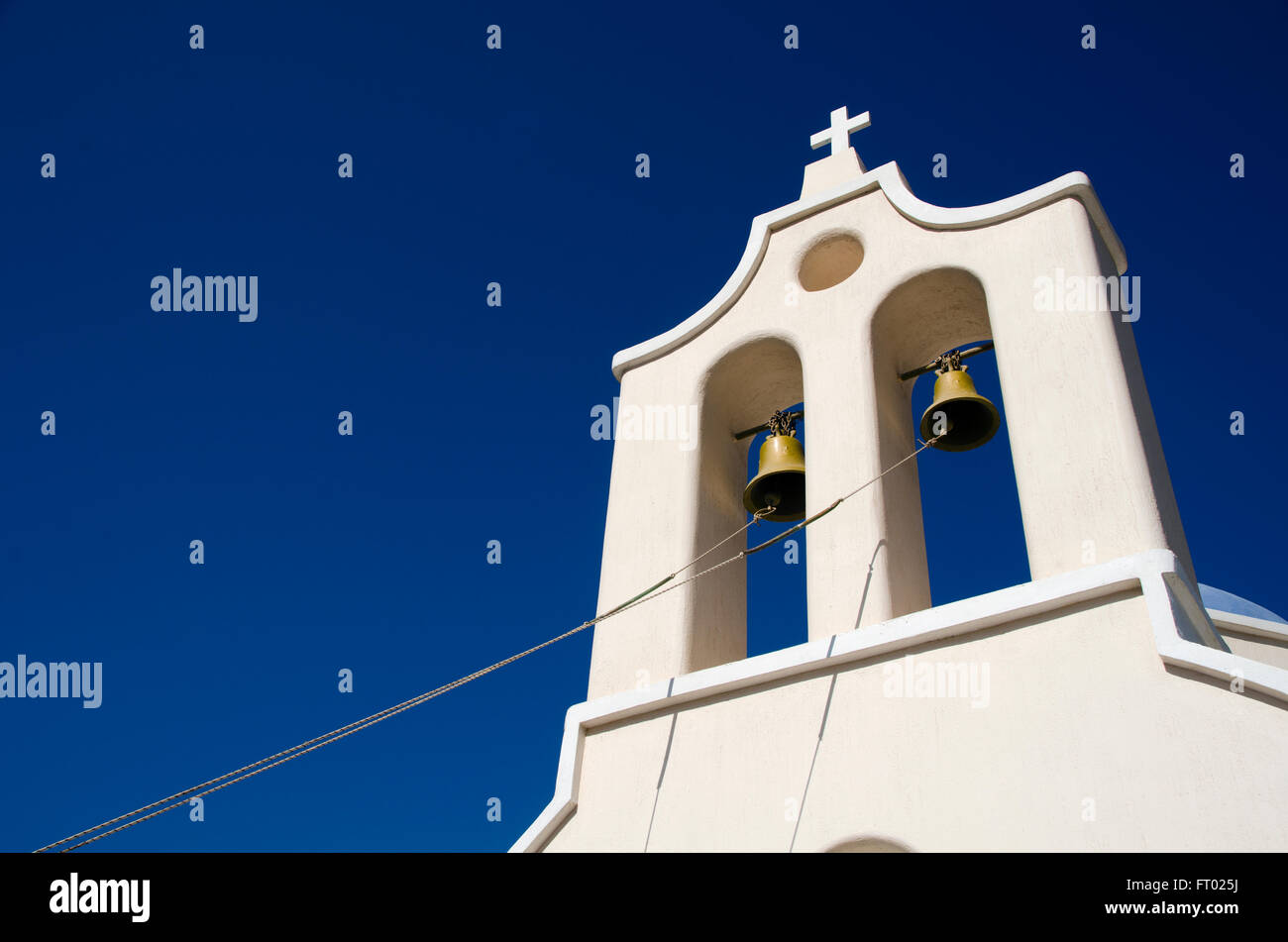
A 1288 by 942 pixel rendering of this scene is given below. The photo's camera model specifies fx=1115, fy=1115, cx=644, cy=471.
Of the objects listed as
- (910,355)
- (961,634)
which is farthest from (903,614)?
(910,355)

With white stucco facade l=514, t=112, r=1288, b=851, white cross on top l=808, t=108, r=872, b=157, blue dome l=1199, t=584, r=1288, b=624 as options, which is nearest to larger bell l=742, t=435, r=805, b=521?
white stucco facade l=514, t=112, r=1288, b=851

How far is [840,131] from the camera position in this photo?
724cm

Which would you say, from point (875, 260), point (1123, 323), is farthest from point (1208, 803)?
point (875, 260)

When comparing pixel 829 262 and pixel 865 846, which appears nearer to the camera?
pixel 865 846

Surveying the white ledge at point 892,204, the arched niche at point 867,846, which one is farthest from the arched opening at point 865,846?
the white ledge at point 892,204

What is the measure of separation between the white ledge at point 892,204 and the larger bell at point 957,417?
0.82 meters

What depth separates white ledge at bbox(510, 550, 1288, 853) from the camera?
12.5ft

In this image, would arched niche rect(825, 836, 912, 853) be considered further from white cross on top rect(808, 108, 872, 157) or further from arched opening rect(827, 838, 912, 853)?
white cross on top rect(808, 108, 872, 157)

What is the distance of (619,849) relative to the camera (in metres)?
4.75

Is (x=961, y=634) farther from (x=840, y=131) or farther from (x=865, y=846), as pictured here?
(x=840, y=131)

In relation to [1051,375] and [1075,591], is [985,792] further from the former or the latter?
[1051,375]

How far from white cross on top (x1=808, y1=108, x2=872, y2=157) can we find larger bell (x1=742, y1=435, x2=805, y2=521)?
7.07 ft

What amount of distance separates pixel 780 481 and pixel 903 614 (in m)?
1.33
